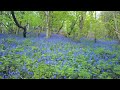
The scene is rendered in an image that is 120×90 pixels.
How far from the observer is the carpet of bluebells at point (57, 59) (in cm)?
461

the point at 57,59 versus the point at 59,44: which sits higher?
the point at 59,44

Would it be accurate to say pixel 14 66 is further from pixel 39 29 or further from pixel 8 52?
pixel 39 29

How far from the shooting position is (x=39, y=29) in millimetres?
5277

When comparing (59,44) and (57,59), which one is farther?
(59,44)

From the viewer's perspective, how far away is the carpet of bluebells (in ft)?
15.1

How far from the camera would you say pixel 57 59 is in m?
4.83
